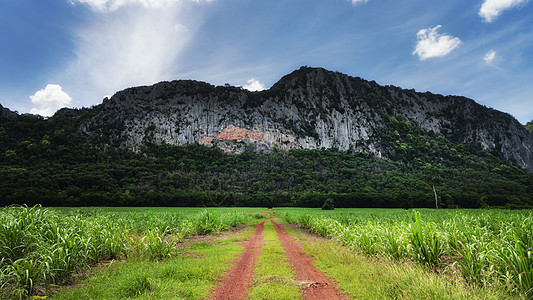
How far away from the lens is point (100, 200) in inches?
1914

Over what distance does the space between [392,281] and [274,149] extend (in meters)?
110

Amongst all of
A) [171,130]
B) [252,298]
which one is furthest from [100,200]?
[171,130]

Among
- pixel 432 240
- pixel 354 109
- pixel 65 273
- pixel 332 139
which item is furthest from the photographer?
pixel 354 109

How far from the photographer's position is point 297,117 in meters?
132

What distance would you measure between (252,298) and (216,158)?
101 metres

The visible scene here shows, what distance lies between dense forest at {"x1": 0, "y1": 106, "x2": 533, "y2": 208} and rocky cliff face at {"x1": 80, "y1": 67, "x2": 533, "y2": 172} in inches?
328

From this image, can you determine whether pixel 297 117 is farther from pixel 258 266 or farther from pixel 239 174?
pixel 258 266

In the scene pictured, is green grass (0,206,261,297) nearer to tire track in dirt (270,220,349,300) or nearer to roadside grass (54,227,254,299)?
roadside grass (54,227,254,299)

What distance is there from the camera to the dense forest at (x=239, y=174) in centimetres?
5325

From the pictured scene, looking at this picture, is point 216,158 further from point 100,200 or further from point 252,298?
point 252,298

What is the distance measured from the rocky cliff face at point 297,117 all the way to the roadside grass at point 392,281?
106542 mm

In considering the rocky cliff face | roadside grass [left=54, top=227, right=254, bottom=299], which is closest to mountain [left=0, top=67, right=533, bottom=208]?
the rocky cliff face

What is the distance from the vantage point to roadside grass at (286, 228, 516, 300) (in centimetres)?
367

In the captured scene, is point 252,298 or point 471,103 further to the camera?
point 471,103
